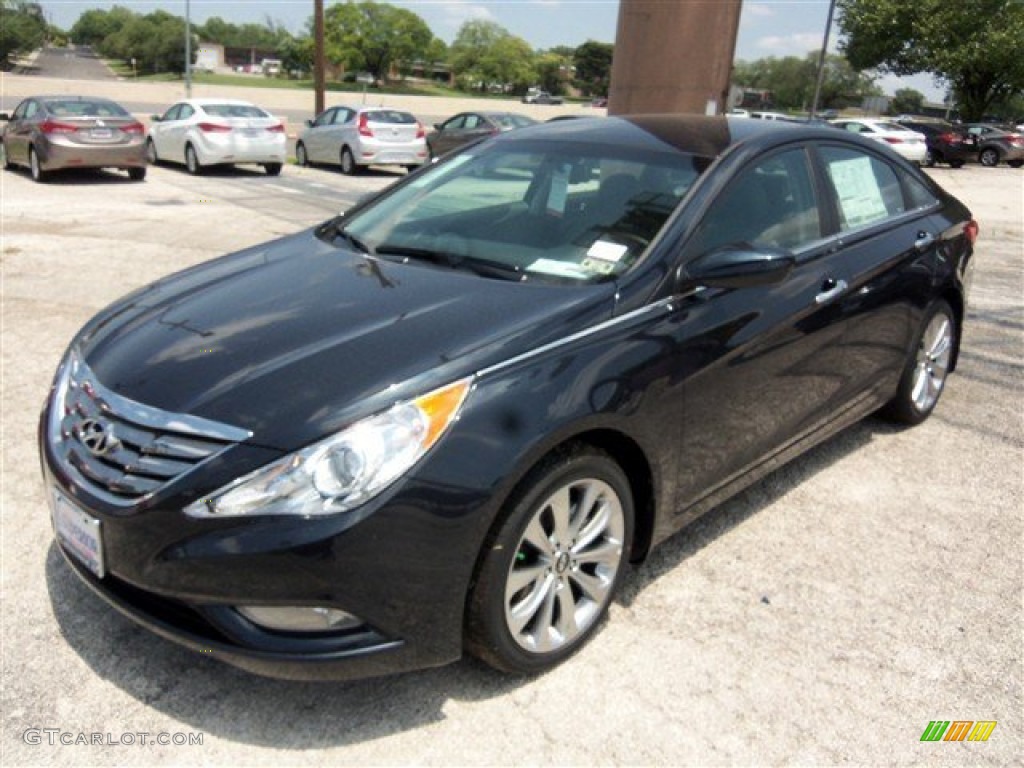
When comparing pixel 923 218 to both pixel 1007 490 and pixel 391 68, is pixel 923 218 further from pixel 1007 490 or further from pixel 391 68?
pixel 391 68

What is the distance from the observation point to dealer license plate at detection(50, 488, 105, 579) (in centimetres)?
243

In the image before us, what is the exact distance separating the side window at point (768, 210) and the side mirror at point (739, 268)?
4.7 inches

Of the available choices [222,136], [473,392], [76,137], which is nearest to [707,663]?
[473,392]

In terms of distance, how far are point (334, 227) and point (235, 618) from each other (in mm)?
2018

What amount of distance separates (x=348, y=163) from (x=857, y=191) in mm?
16059

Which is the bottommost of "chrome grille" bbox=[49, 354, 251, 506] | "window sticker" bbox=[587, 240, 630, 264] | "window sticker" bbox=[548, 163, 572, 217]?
"chrome grille" bbox=[49, 354, 251, 506]

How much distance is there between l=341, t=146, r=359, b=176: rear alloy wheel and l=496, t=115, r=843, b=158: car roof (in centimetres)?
1531

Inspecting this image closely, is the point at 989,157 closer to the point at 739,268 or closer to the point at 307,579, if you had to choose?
the point at 739,268

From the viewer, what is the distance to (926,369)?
15.5 feet

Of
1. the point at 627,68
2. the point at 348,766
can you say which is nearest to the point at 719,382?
the point at 348,766

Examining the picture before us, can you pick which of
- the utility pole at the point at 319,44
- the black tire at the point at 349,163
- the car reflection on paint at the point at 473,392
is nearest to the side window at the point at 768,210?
the car reflection on paint at the point at 473,392

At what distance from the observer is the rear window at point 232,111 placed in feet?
56.9

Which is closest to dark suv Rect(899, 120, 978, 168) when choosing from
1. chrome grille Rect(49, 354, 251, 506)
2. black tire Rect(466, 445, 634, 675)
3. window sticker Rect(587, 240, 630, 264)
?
window sticker Rect(587, 240, 630, 264)

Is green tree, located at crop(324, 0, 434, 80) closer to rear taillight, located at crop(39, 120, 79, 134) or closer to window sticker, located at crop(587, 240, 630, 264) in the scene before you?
rear taillight, located at crop(39, 120, 79, 134)
